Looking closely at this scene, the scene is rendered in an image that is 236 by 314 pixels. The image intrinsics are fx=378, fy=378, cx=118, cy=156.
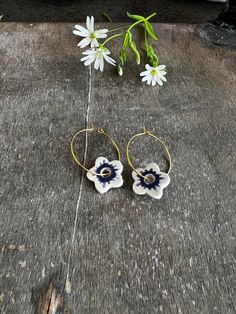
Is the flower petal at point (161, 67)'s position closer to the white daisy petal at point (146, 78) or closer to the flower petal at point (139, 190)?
the white daisy petal at point (146, 78)

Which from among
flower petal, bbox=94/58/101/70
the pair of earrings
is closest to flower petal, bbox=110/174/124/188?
the pair of earrings

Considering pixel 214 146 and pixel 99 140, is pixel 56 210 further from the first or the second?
pixel 214 146

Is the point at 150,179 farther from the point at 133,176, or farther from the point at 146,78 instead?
the point at 146,78

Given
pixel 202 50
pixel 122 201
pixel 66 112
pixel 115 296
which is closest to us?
pixel 115 296

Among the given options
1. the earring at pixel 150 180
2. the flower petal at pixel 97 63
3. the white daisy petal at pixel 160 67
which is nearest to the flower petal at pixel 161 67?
the white daisy petal at pixel 160 67

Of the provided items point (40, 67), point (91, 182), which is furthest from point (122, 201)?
point (40, 67)

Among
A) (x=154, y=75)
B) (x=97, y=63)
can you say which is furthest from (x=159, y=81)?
(x=97, y=63)
